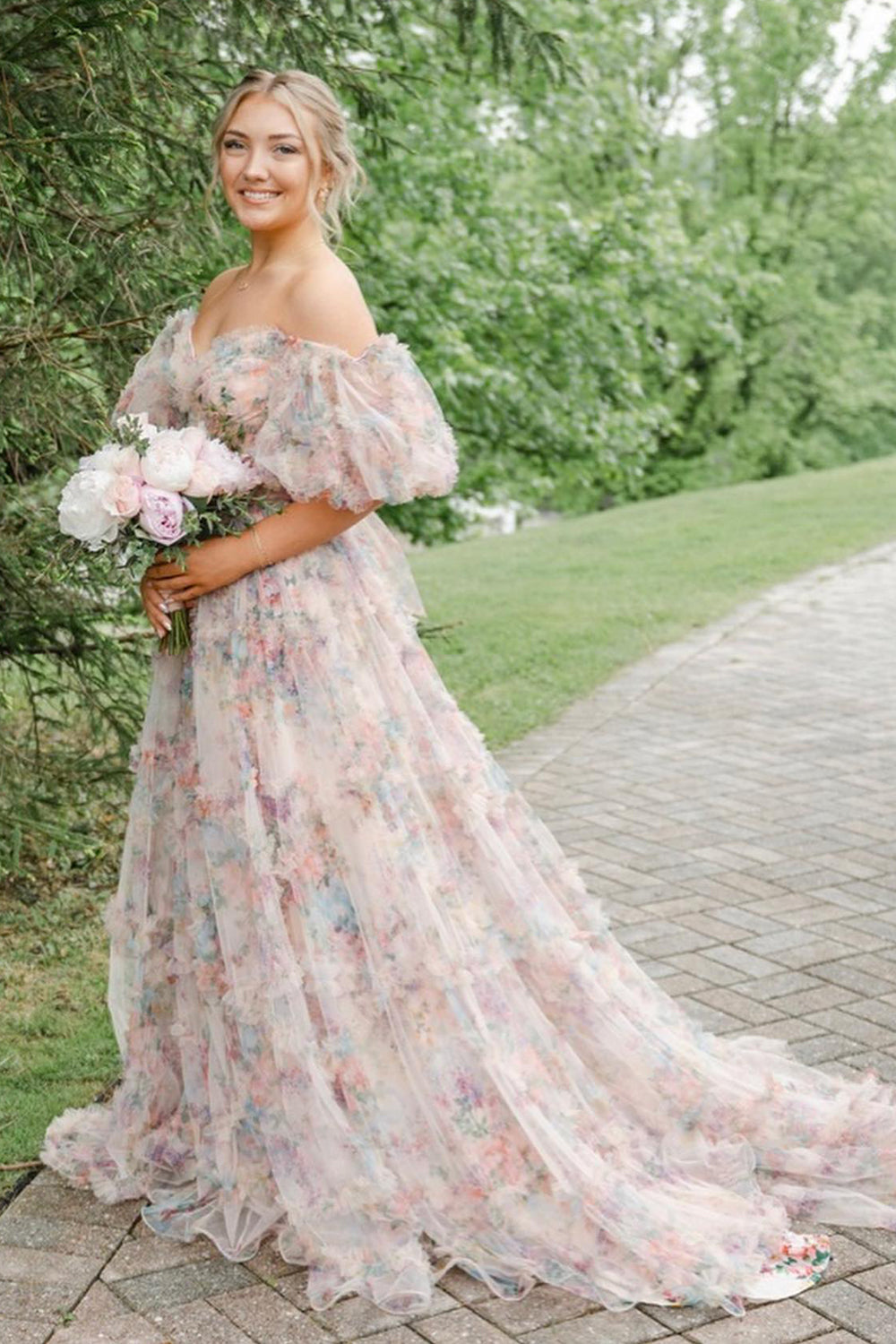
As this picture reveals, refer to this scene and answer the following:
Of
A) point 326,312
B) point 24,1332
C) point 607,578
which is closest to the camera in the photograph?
point 24,1332

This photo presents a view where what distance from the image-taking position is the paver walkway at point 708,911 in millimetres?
3188

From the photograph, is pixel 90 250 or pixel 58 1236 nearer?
pixel 58 1236

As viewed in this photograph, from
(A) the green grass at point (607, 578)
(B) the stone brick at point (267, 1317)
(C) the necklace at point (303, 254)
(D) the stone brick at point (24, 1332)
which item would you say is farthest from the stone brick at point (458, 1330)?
(A) the green grass at point (607, 578)

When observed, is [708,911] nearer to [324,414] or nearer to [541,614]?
[324,414]

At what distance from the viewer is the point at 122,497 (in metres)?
3.39

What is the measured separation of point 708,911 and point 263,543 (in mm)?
2695

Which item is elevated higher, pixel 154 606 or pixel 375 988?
pixel 154 606

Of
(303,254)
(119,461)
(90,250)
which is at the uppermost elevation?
(90,250)

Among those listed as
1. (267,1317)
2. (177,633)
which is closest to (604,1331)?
(267,1317)

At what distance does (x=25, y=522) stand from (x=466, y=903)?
9.30 ft

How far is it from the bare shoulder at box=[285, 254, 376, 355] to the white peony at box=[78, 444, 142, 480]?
1.32ft

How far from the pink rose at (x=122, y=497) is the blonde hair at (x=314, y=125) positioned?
2.22 ft

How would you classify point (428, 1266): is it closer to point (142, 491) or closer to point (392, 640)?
point (392, 640)

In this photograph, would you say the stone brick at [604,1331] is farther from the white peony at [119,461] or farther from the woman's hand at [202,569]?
the white peony at [119,461]
